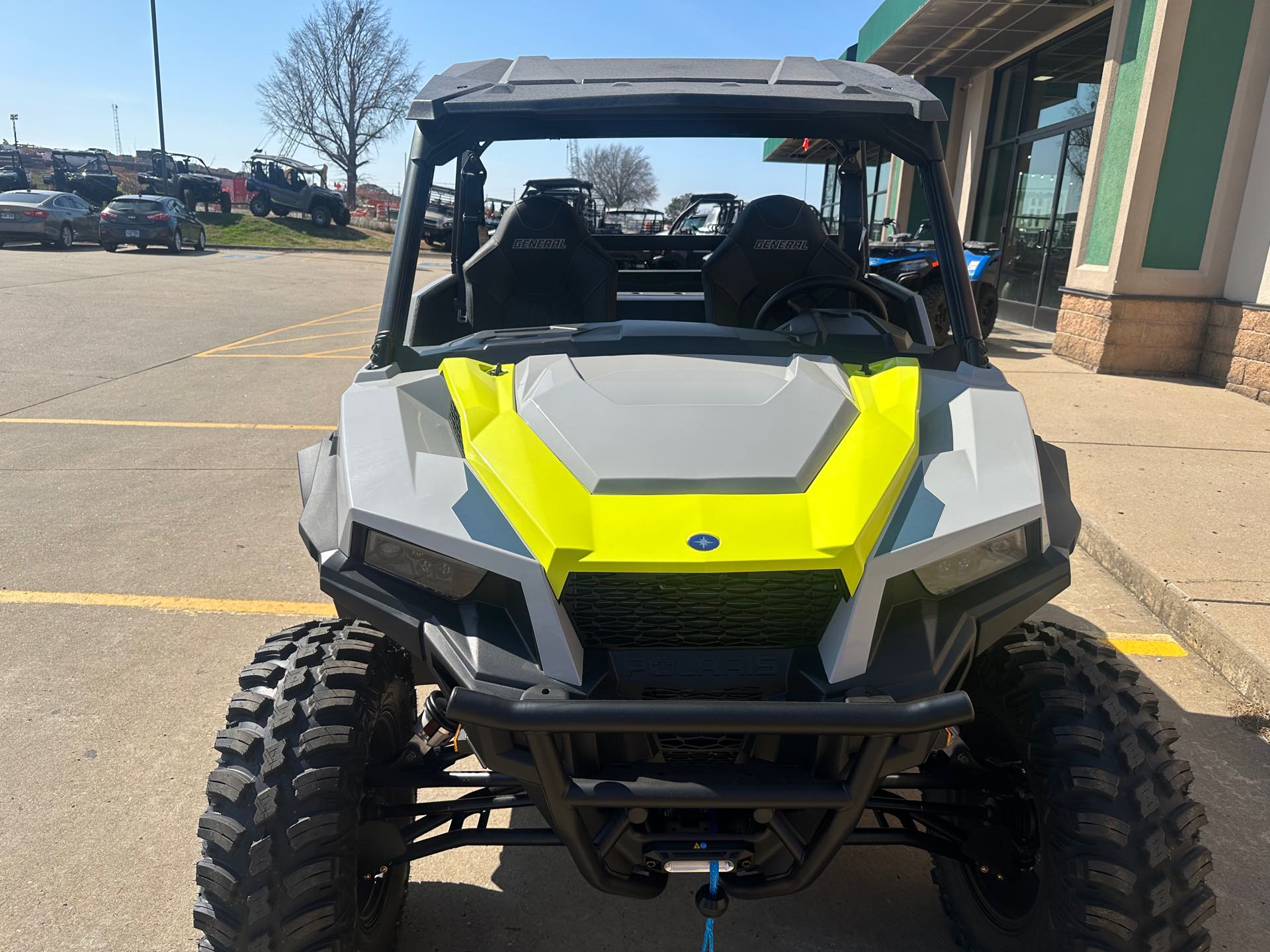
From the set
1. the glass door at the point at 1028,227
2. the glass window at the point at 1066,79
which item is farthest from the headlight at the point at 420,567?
the glass door at the point at 1028,227

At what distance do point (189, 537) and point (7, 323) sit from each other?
9.02 m

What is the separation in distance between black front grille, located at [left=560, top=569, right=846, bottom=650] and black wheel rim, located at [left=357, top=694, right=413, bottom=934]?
596 millimetres

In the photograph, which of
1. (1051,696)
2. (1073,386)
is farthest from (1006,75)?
(1051,696)

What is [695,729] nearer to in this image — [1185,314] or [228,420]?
[228,420]

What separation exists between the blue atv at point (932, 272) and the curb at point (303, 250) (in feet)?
67.6

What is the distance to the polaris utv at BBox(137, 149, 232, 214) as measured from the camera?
31.6 m

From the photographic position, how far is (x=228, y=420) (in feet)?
24.0

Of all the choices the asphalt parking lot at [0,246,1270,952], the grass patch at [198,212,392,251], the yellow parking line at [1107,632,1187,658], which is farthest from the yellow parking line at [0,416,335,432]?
the grass patch at [198,212,392,251]

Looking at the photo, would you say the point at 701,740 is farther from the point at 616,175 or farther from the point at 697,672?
the point at 616,175

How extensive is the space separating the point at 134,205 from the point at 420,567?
25.3 m

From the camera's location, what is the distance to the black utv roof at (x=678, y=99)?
2.46 meters

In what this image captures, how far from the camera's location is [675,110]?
8.27ft

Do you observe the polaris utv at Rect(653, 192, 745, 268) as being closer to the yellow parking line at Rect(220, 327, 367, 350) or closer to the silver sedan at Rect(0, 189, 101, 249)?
the yellow parking line at Rect(220, 327, 367, 350)

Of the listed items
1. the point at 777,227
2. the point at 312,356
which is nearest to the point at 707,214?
the point at 312,356
